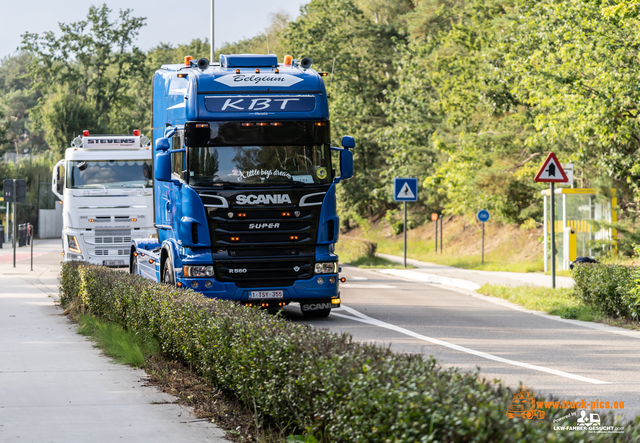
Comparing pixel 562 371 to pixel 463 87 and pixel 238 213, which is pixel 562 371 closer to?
pixel 238 213

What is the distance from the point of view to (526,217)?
31.2 meters

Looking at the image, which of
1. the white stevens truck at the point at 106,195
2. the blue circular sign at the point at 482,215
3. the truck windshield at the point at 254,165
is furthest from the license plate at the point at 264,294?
the blue circular sign at the point at 482,215

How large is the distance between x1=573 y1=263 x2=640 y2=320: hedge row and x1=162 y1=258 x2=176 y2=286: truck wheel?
6.93 meters

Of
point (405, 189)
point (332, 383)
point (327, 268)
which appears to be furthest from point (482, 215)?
point (332, 383)

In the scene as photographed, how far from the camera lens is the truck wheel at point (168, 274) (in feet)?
41.0

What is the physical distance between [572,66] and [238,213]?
12.2 meters

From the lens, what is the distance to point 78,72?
71.4 metres

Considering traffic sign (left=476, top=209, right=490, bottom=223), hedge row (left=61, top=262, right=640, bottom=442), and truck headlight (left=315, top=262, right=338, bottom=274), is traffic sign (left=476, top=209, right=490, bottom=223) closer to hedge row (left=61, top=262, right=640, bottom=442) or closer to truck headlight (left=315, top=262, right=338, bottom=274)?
truck headlight (left=315, top=262, right=338, bottom=274)

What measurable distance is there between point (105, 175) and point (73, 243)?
2.03 meters

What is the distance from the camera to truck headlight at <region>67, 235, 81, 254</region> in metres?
20.8

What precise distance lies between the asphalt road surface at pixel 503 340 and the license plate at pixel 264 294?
2.55 ft

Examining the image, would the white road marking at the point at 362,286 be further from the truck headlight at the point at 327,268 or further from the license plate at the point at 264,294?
the license plate at the point at 264,294

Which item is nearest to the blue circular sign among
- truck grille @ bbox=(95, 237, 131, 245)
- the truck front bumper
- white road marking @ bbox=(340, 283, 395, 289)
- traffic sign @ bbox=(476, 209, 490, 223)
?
traffic sign @ bbox=(476, 209, 490, 223)

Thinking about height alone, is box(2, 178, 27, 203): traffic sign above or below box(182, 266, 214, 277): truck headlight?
above
